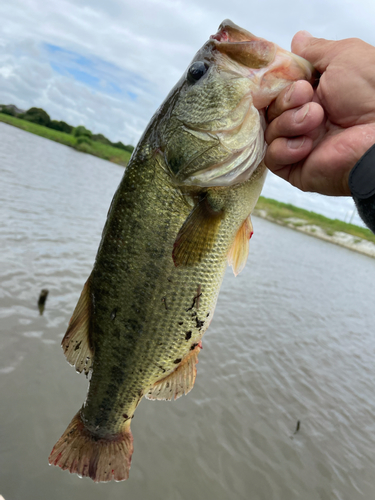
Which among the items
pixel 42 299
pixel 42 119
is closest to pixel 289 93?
pixel 42 299

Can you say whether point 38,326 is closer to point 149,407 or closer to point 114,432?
point 149,407

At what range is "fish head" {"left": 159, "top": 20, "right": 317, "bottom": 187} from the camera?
65.0 inches

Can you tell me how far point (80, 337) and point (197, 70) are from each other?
5.76 feet

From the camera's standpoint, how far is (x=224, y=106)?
1.75 m

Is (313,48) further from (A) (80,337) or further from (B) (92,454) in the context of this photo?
(B) (92,454)

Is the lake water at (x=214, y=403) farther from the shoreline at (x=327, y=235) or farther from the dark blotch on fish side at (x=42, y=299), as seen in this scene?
the shoreline at (x=327, y=235)

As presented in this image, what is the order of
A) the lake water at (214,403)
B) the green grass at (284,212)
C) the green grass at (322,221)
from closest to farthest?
the lake water at (214,403) → the green grass at (322,221) → the green grass at (284,212)

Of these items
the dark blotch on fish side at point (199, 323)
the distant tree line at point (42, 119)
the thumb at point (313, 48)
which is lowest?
the dark blotch on fish side at point (199, 323)

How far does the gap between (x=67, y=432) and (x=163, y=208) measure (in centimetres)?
167

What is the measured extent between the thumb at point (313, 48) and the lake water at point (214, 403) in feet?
12.6

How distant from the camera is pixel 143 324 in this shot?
2.03m

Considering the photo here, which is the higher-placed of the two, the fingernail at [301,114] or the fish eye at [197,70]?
the fish eye at [197,70]

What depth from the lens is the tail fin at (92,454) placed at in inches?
85.2

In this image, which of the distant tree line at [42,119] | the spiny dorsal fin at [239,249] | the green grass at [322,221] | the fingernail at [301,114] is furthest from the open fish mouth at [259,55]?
the distant tree line at [42,119]
